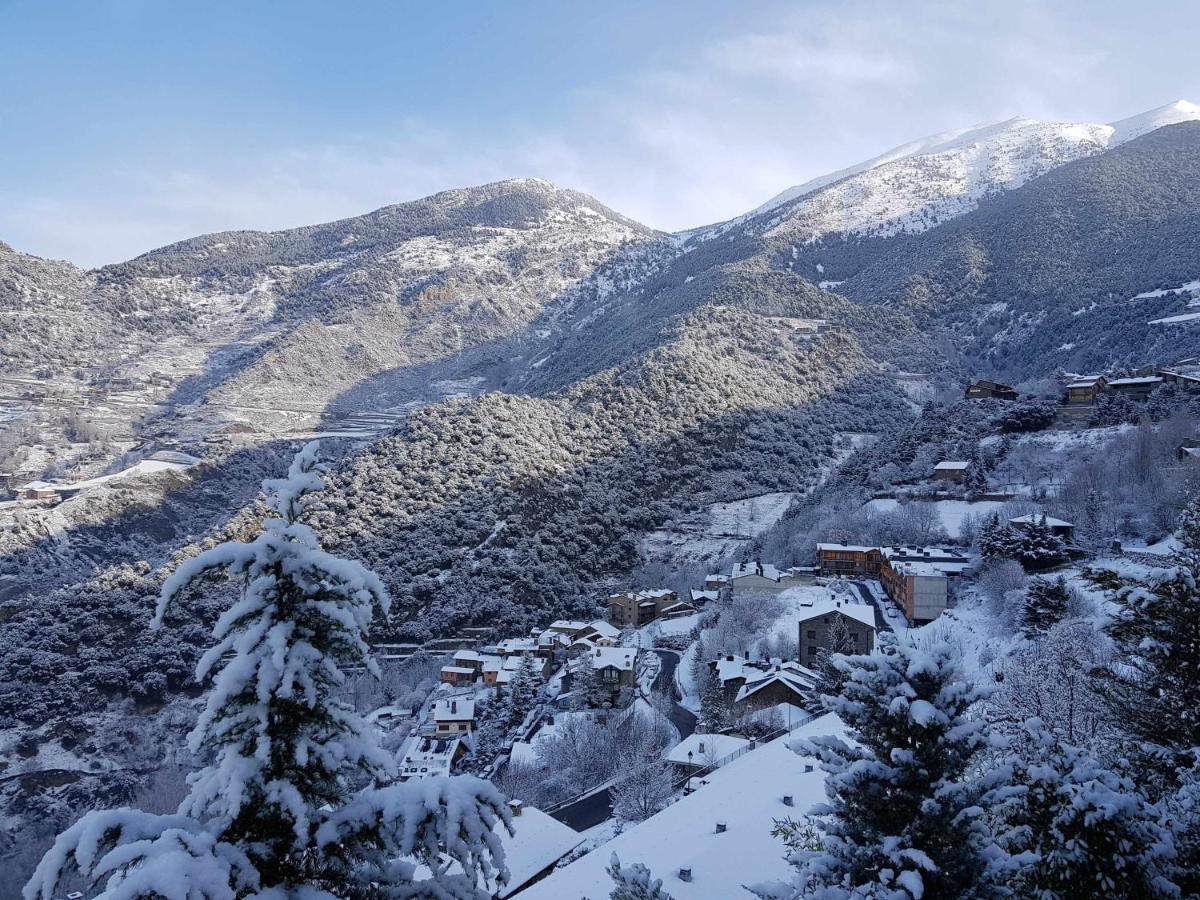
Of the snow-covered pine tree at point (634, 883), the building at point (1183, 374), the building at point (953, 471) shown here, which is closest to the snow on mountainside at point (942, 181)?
the building at point (1183, 374)

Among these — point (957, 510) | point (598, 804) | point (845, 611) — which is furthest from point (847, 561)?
point (598, 804)

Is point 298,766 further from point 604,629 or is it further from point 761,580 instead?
point 604,629

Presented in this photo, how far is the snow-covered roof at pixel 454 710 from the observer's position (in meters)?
25.2

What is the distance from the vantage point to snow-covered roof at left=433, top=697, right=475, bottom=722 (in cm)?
2525

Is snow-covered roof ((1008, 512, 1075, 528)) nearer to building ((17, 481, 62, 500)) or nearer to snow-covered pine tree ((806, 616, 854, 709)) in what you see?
snow-covered pine tree ((806, 616, 854, 709))

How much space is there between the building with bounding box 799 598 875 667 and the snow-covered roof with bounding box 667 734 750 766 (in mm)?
5694

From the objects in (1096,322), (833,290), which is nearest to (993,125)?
(833,290)

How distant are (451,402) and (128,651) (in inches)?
1111

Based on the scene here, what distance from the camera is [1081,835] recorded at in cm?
453

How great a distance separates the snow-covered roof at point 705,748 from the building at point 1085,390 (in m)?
32.2

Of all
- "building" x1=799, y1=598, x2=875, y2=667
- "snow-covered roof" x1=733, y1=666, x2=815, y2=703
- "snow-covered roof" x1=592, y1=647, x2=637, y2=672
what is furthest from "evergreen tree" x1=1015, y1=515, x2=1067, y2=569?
"snow-covered roof" x1=592, y1=647, x2=637, y2=672

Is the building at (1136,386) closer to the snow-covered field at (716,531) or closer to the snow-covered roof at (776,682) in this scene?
the snow-covered field at (716,531)

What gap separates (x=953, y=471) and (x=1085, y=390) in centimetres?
1072

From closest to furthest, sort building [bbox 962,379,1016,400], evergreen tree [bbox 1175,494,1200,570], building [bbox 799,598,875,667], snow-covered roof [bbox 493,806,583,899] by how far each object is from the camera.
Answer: evergreen tree [bbox 1175,494,1200,570] → snow-covered roof [bbox 493,806,583,899] → building [bbox 799,598,875,667] → building [bbox 962,379,1016,400]
